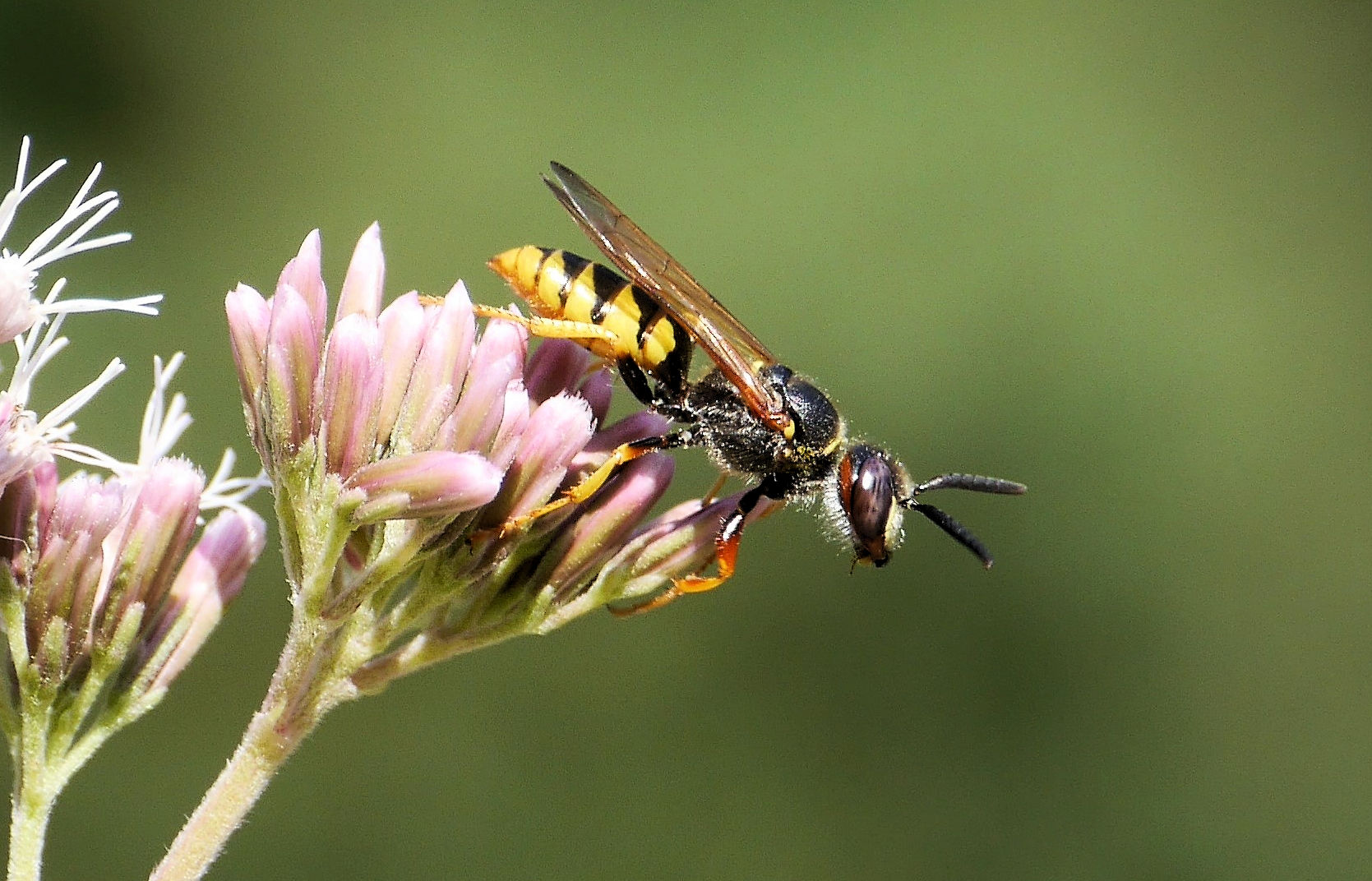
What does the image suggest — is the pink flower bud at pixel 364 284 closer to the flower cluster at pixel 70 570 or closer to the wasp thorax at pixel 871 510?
the flower cluster at pixel 70 570

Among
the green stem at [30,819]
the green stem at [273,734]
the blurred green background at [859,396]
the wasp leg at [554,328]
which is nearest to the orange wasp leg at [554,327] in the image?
the wasp leg at [554,328]

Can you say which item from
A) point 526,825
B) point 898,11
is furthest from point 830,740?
point 898,11

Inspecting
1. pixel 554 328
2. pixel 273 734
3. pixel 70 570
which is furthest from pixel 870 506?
pixel 70 570

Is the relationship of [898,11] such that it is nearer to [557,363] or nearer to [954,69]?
[954,69]

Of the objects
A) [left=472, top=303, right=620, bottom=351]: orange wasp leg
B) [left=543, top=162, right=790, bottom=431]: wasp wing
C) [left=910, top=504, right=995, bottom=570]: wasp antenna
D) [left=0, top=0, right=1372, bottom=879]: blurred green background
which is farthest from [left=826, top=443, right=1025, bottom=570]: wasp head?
[left=0, top=0, right=1372, bottom=879]: blurred green background

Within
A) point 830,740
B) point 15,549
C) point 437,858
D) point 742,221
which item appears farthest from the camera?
point 742,221

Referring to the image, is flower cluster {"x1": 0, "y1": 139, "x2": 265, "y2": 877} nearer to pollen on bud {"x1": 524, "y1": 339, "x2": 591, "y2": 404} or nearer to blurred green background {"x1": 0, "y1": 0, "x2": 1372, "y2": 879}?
pollen on bud {"x1": 524, "y1": 339, "x2": 591, "y2": 404}
